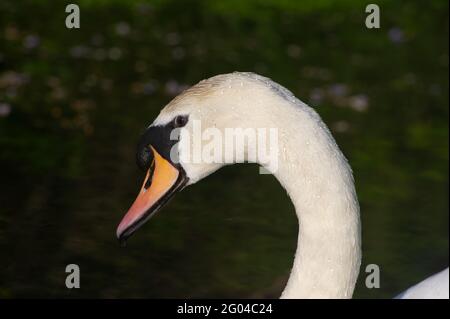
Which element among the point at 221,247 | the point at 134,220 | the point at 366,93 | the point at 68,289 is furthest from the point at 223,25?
the point at 134,220

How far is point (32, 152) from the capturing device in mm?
8633

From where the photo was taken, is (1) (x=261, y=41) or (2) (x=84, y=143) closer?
(2) (x=84, y=143)

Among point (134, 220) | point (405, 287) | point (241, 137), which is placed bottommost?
point (405, 287)

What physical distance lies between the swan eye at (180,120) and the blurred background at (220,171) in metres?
2.22

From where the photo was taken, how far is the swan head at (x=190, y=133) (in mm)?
4410

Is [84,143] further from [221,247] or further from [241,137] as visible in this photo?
[241,137]

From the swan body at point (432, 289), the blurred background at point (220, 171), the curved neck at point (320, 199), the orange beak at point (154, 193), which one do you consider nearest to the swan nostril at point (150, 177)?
the orange beak at point (154, 193)

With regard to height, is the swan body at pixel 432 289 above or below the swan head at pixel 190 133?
below

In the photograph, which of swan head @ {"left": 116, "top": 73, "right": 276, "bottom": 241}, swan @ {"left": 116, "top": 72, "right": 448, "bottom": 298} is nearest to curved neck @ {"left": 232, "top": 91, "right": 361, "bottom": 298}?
swan @ {"left": 116, "top": 72, "right": 448, "bottom": 298}

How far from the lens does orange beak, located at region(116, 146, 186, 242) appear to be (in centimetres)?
475

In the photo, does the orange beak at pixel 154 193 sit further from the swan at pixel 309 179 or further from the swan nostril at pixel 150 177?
the swan at pixel 309 179

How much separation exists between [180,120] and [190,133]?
60 mm

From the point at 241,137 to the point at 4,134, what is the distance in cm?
480

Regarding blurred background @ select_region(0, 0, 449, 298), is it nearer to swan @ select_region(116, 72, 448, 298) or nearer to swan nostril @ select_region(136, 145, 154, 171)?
swan nostril @ select_region(136, 145, 154, 171)
